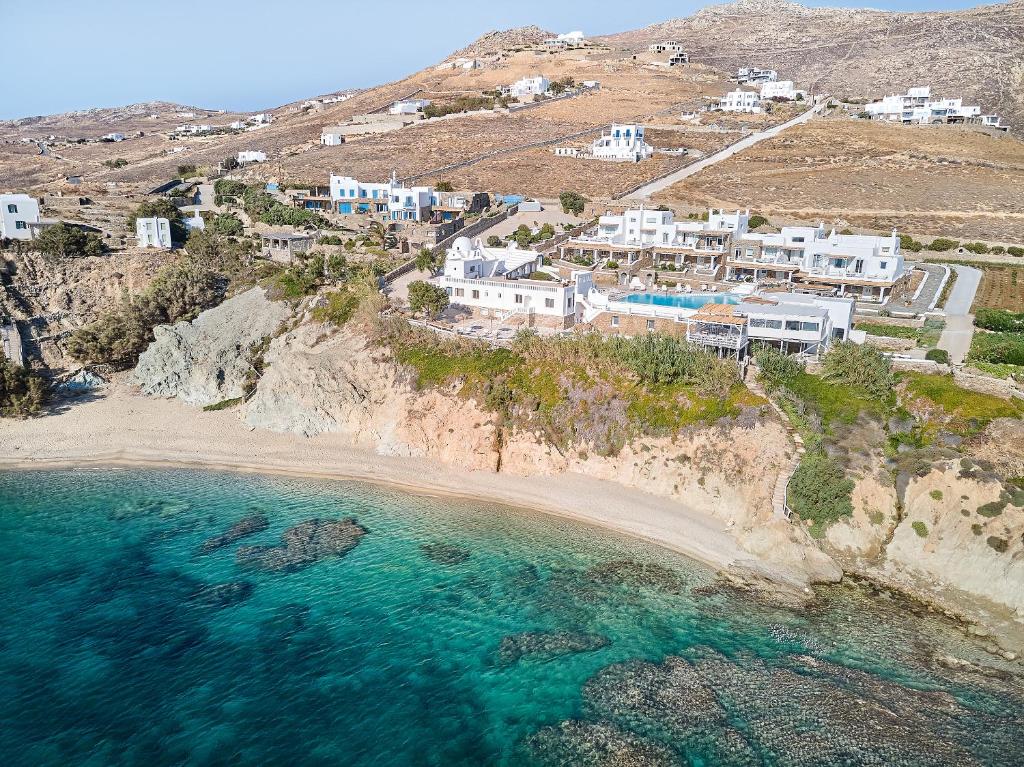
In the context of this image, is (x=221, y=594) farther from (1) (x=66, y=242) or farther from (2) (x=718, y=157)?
(2) (x=718, y=157)

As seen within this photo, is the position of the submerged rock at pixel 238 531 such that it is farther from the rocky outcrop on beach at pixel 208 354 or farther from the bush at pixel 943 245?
the bush at pixel 943 245

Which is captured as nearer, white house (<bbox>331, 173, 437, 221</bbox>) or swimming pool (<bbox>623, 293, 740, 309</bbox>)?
swimming pool (<bbox>623, 293, 740, 309</bbox>)

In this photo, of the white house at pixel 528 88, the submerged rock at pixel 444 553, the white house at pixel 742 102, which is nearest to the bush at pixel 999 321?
the submerged rock at pixel 444 553

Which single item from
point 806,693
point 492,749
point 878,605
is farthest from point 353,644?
point 878,605

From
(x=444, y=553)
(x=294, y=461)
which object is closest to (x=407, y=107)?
(x=294, y=461)

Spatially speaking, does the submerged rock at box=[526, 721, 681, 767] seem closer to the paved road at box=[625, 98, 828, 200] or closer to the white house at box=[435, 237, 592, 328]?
the white house at box=[435, 237, 592, 328]

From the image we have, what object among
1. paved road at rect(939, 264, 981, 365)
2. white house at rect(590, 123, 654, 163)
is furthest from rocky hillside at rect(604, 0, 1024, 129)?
paved road at rect(939, 264, 981, 365)
